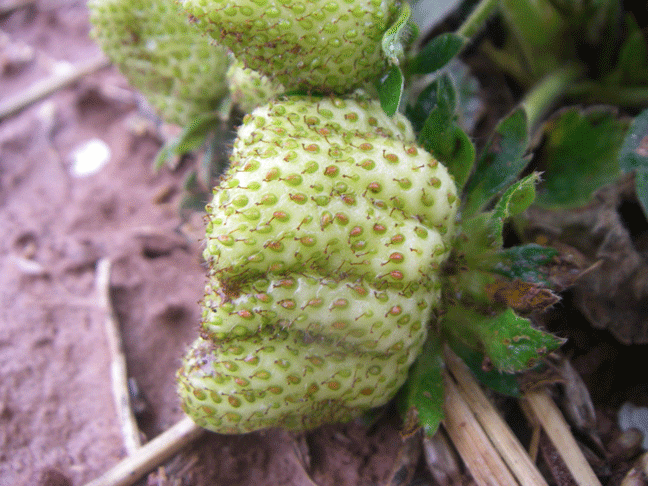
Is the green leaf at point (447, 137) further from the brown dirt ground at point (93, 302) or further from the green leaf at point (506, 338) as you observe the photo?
the brown dirt ground at point (93, 302)

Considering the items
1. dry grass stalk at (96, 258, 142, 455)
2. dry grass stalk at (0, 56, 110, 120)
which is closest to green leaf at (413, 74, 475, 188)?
dry grass stalk at (96, 258, 142, 455)

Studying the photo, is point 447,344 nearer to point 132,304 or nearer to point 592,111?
point 592,111

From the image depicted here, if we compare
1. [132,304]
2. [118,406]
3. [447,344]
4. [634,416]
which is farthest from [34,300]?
[634,416]

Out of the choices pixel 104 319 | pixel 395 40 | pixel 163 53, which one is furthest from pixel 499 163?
pixel 104 319

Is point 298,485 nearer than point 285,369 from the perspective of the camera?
No

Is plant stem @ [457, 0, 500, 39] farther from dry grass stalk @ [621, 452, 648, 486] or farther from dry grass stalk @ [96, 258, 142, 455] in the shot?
dry grass stalk @ [96, 258, 142, 455]

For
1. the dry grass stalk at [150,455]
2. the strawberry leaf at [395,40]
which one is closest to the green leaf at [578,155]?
the strawberry leaf at [395,40]
